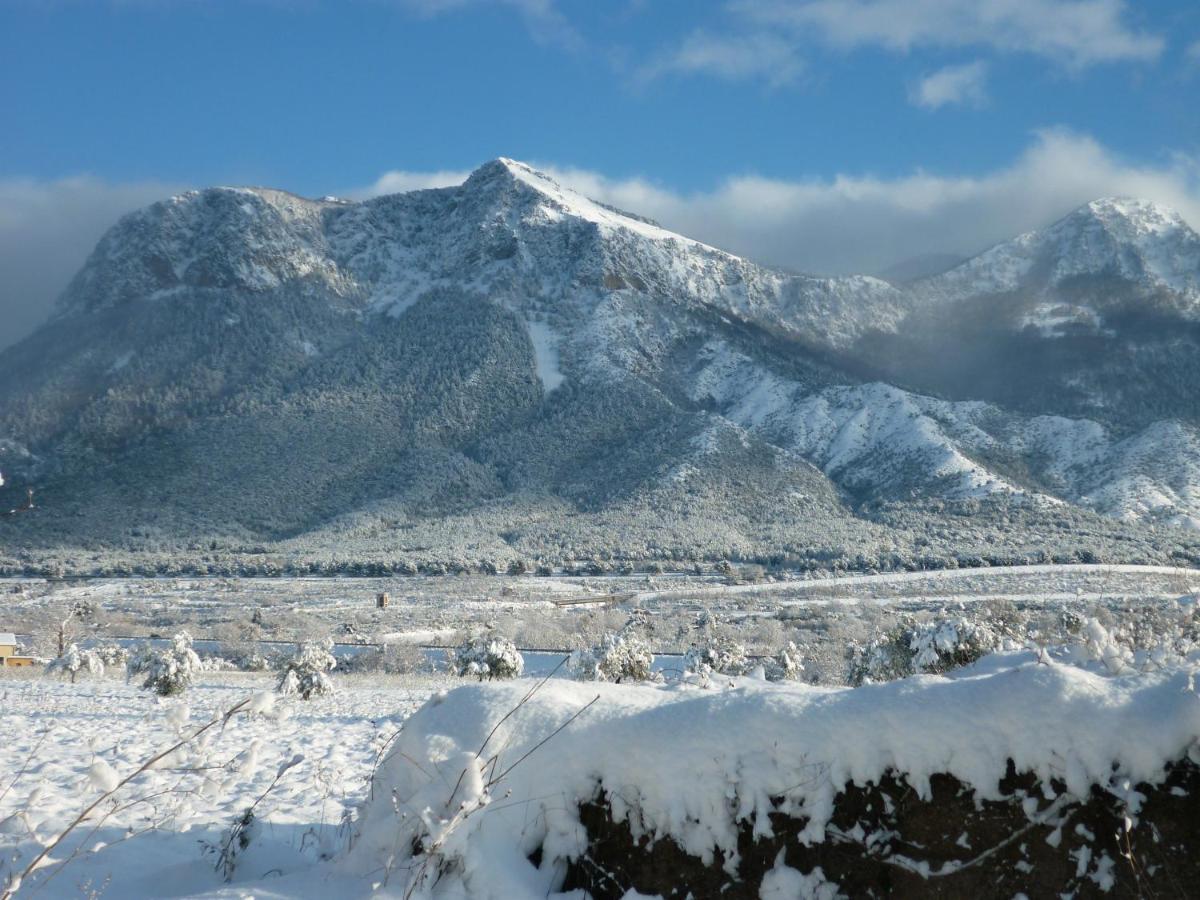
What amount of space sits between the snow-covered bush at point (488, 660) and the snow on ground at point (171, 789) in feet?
26.2

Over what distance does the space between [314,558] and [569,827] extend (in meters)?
70.3

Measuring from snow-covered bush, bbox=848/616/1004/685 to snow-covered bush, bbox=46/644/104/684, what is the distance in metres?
18.2

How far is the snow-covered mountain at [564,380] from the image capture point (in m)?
83.4

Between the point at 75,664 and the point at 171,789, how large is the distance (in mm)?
20616

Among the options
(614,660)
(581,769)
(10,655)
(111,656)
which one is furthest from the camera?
(10,655)

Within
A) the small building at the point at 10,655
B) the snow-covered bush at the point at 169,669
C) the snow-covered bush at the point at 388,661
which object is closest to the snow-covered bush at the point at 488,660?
the snow-covered bush at the point at 388,661

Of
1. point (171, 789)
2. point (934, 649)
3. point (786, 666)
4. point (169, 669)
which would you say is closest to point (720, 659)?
point (786, 666)

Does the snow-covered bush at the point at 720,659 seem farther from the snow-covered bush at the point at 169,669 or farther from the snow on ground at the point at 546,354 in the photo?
the snow on ground at the point at 546,354

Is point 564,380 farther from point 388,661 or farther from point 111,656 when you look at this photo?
point 111,656

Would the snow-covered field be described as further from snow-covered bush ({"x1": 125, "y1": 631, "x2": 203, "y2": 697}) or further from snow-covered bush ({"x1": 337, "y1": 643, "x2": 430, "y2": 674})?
snow-covered bush ({"x1": 337, "y1": 643, "x2": 430, "y2": 674})

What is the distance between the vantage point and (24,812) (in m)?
3.28

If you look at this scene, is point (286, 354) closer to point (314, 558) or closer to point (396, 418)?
point (396, 418)

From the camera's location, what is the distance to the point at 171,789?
4664mm

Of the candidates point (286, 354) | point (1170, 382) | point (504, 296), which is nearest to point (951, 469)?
point (1170, 382)
